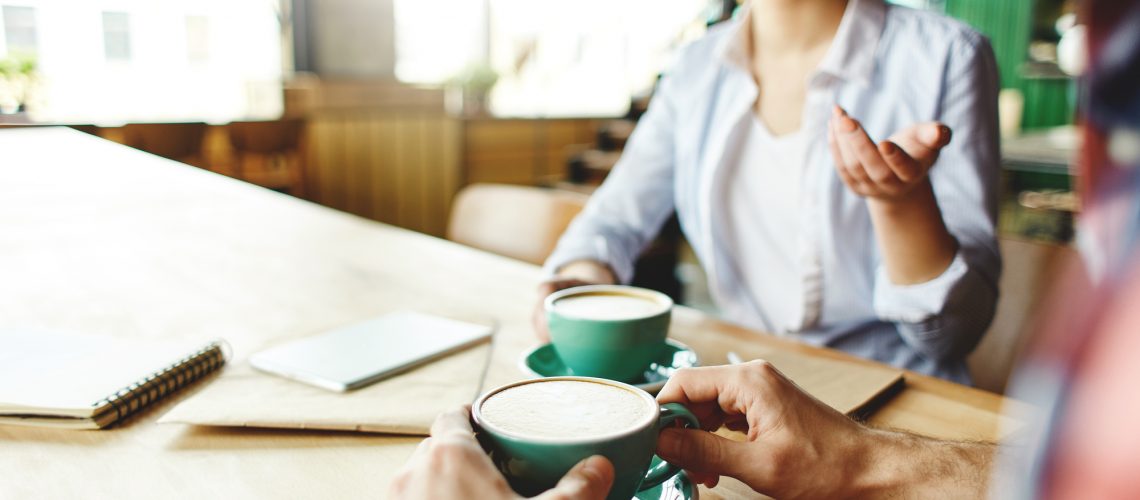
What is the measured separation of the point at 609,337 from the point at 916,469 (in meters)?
0.32

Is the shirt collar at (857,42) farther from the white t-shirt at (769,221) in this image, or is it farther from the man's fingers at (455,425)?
the man's fingers at (455,425)

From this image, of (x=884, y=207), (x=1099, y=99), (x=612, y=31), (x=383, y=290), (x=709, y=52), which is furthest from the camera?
(x=612, y=31)

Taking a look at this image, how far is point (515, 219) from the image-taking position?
189 centimetres

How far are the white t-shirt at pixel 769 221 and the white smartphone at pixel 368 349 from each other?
1.91 feet

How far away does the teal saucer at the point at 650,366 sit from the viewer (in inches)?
35.8

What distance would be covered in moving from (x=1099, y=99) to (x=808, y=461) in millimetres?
425

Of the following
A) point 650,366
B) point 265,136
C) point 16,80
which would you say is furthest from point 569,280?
point 16,80

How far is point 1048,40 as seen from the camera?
28.1 ft

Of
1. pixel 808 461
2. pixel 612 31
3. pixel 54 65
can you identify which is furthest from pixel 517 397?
pixel 612 31

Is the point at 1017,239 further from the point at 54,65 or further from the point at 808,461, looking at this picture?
the point at 54,65

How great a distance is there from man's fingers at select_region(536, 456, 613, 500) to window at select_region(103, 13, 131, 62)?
6.47 metres

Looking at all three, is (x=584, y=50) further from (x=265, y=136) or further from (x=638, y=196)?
(x=638, y=196)

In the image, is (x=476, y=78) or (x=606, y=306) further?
(x=476, y=78)

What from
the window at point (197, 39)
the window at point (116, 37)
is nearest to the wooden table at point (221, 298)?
the window at point (116, 37)
